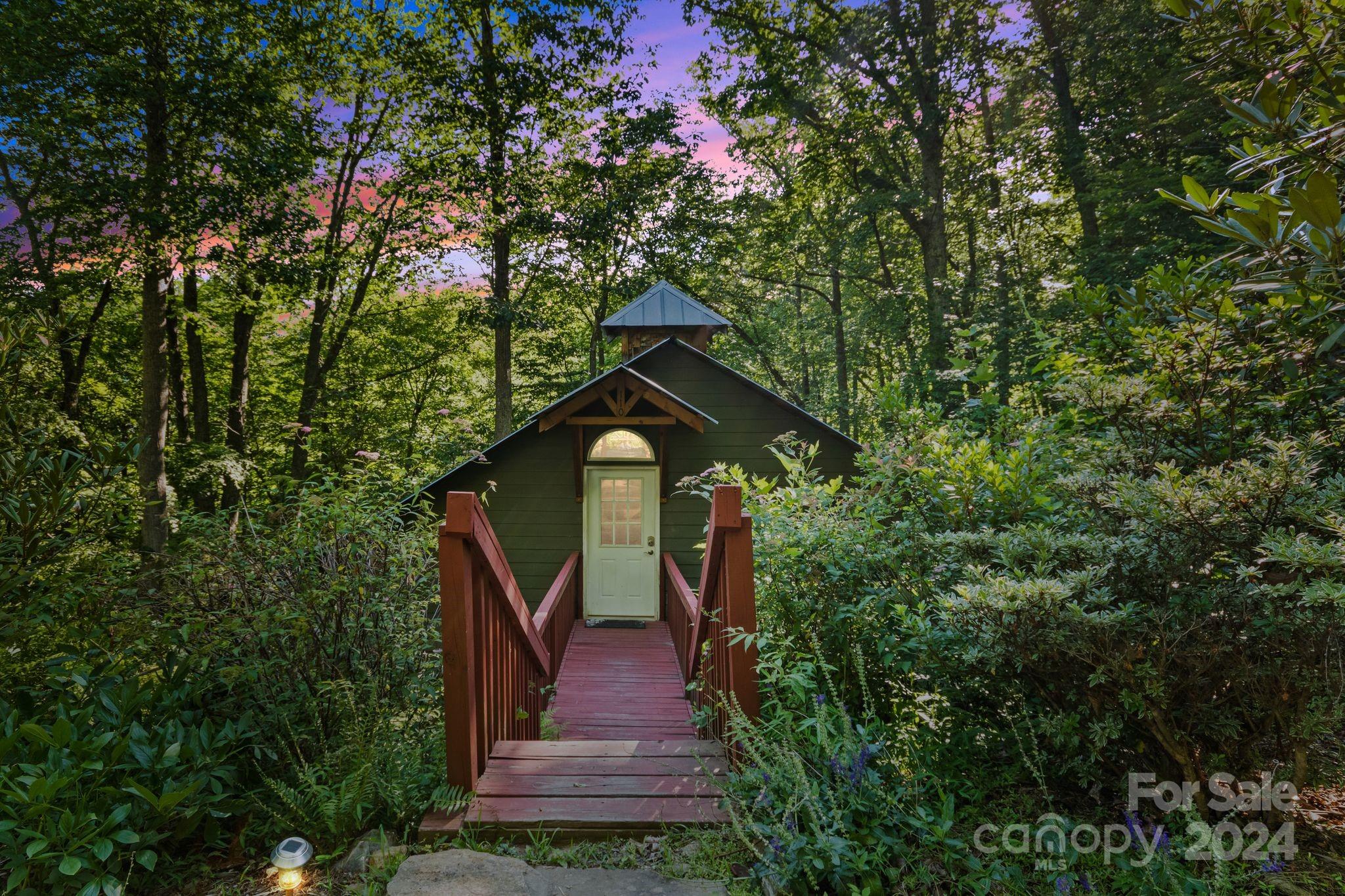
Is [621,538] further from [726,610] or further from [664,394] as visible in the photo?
[726,610]

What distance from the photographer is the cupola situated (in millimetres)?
10430

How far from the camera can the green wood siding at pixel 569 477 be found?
8.16 m

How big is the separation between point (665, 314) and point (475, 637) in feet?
28.2

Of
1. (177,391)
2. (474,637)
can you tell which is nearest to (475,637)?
(474,637)

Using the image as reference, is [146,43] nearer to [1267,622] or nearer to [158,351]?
[158,351]

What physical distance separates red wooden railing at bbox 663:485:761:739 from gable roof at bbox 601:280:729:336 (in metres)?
7.77

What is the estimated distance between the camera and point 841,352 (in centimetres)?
1939

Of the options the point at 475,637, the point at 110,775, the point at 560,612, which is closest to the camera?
the point at 110,775

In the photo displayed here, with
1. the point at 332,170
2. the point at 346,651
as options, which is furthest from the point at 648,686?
the point at 332,170

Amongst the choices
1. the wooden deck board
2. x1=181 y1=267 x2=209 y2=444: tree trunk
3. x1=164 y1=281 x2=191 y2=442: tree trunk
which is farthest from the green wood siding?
x1=164 y1=281 x2=191 y2=442: tree trunk

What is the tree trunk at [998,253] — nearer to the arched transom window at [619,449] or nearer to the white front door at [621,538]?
the arched transom window at [619,449]

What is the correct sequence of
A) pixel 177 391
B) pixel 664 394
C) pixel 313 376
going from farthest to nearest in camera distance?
pixel 313 376 → pixel 177 391 → pixel 664 394

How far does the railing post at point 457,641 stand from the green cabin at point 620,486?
17.9 feet

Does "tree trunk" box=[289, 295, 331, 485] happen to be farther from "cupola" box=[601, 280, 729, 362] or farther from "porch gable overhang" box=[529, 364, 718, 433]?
"porch gable overhang" box=[529, 364, 718, 433]
